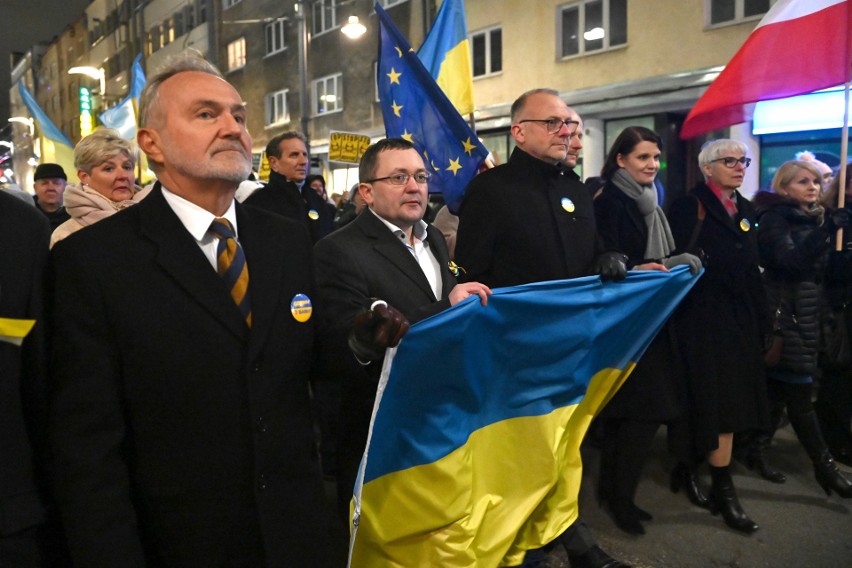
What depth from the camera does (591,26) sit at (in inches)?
613

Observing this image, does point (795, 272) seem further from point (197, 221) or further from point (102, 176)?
point (102, 176)

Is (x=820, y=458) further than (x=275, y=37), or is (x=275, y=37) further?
(x=275, y=37)

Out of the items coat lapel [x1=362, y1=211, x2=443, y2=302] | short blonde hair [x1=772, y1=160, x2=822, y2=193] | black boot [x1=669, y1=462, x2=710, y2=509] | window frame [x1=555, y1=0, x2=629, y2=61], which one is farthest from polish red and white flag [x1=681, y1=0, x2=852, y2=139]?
window frame [x1=555, y1=0, x2=629, y2=61]

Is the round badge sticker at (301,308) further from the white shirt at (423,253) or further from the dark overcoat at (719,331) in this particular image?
the dark overcoat at (719,331)

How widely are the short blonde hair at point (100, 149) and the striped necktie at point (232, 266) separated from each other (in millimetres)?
2212

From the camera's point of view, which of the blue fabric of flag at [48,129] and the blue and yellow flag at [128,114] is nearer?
the blue fabric of flag at [48,129]

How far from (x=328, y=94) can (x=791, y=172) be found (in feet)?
68.5

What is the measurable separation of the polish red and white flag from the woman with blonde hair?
3.48 metres

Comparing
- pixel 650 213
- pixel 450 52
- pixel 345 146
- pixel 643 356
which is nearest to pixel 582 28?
pixel 345 146

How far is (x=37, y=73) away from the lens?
72.8 metres

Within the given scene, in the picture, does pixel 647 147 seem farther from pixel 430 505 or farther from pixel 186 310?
pixel 186 310

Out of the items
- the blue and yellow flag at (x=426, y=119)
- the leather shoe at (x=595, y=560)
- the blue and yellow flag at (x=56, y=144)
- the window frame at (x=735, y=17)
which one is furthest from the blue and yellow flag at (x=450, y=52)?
the window frame at (x=735, y=17)

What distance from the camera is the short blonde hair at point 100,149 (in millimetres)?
3900

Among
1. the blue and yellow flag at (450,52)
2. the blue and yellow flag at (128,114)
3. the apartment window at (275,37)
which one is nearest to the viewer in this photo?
the blue and yellow flag at (450,52)
